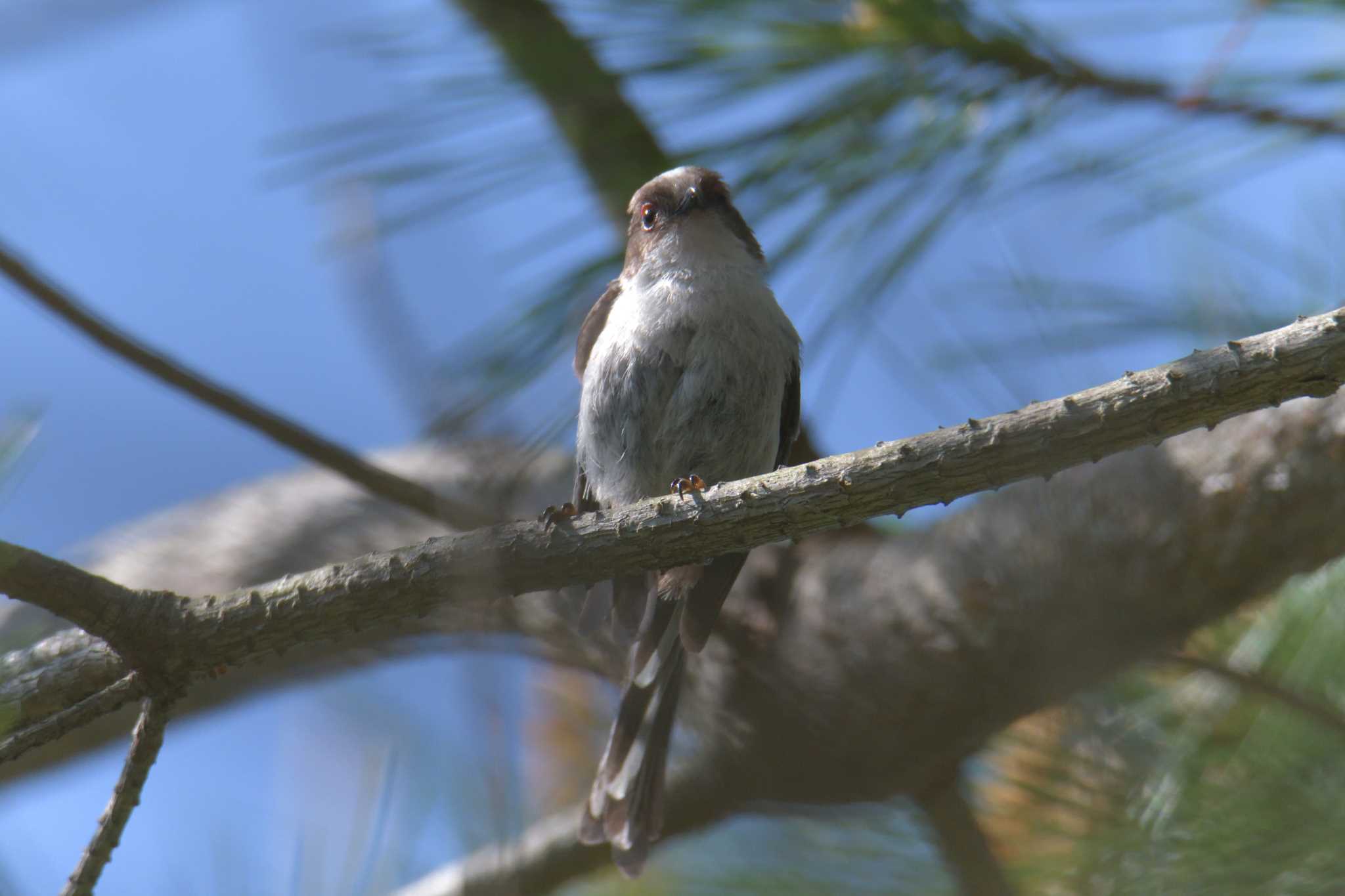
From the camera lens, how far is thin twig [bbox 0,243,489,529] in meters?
2.41

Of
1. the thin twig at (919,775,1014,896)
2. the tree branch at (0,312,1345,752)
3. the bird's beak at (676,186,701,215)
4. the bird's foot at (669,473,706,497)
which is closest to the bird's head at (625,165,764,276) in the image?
the bird's beak at (676,186,701,215)


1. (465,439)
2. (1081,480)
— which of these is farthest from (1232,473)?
(465,439)

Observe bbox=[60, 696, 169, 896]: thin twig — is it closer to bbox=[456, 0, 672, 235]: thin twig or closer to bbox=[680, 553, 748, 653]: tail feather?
bbox=[680, 553, 748, 653]: tail feather

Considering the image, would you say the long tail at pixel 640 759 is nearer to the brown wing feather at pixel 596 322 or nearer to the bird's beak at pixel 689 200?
the brown wing feather at pixel 596 322

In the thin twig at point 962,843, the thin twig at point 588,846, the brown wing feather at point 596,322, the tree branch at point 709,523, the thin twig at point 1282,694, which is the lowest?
the thin twig at point 588,846

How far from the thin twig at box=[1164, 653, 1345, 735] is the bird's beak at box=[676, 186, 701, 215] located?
2.00 metres

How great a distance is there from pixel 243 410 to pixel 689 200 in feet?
5.14

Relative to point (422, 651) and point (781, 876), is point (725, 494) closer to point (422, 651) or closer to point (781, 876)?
point (781, 876)

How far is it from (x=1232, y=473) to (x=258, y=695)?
3.60m

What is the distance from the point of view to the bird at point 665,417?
10.7 feet

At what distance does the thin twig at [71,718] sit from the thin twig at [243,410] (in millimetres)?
655

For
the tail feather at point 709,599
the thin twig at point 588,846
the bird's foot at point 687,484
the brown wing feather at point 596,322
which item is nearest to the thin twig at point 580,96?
the brown wing feather at point 596,322

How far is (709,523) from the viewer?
2180 mm

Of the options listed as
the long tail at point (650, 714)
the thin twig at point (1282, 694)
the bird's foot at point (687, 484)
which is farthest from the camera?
the long tail at point (650, 714)
